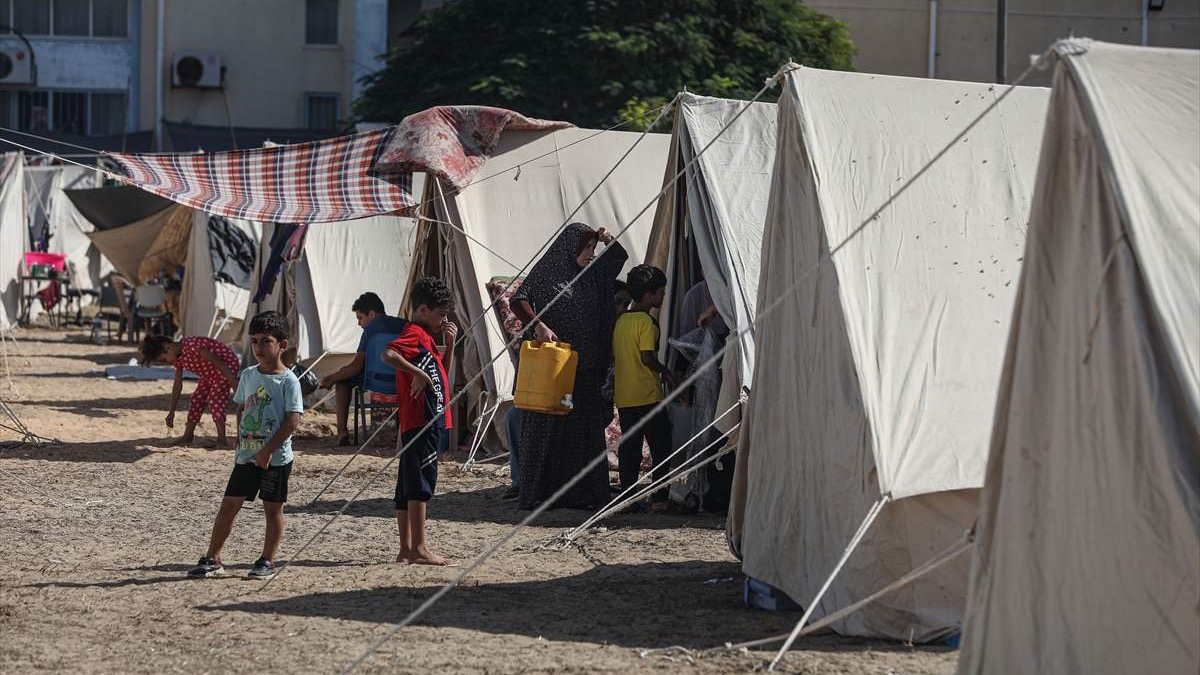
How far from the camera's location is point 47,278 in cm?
2398

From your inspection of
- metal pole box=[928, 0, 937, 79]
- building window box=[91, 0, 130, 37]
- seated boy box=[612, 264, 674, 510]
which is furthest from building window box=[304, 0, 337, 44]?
seated boy box=[612, 264, 674, 510]

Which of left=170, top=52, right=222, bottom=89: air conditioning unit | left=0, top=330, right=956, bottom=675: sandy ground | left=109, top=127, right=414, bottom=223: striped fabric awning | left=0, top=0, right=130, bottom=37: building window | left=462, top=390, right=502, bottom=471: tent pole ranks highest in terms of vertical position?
left=0, top=0, right=130, bottom=37: building window

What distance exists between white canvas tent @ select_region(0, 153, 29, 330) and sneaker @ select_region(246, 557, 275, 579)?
15.2m

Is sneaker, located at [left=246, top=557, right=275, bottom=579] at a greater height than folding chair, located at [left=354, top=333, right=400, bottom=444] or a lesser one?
lesser

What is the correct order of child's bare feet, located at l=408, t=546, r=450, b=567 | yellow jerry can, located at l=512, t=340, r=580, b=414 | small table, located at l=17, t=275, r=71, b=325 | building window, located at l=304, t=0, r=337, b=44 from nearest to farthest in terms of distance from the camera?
child's bare feet, located at l=408, t=546, r=450, b=567
yellow jerry can, located at l=512, t=340, r=580, b=414
small table, located at l=17, t=275, r=71, b=325
building window, located at l=304, t=0, r=337, b=44

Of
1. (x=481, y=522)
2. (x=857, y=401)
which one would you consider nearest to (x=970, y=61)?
(x=481, y=522)

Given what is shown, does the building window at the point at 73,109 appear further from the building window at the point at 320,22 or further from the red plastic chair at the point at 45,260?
the red plastic chair at the point at 45,260

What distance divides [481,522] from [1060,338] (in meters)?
4.69

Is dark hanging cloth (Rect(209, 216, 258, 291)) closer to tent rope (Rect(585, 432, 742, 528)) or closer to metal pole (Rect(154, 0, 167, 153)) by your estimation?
tent rope (Rect(585, 432, 742, 528))

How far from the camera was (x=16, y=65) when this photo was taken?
32.7 metres

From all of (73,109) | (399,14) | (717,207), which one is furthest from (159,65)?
(717,207)

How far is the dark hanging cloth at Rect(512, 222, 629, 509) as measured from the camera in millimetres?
8352

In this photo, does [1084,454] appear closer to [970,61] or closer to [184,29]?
[970,61]

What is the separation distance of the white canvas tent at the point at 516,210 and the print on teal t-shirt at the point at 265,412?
429 centimetres
